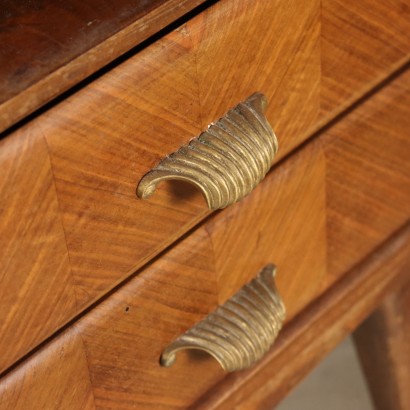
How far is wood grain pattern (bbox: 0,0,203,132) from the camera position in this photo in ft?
1.42

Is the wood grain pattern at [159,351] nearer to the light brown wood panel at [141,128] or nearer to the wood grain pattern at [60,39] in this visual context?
the light brown wood panel at [141,128]

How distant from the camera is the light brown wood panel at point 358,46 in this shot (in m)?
0.57

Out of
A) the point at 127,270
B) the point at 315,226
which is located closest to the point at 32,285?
the point at 127,270

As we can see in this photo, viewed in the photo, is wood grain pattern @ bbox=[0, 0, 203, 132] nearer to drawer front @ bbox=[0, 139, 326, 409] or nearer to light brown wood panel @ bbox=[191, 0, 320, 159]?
light brown wood panel @ bbox=[191, 0, 320, 159]

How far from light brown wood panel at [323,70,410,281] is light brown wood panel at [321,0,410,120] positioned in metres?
0.02

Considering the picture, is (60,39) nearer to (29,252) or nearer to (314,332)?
(29,252)

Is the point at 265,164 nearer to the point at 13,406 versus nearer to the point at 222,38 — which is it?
the point at 222,38

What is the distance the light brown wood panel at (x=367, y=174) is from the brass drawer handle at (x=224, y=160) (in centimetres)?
10

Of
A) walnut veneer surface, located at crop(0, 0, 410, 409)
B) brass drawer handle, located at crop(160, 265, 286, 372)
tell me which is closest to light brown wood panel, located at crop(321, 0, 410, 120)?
walnut veneer surface, located at crop(0, 0, 410, 409)

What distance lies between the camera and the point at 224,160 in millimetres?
519

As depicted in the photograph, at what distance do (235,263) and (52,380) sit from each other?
13 cm

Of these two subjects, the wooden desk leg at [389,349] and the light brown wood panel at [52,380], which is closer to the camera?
the light brown wood panel at [52,380]

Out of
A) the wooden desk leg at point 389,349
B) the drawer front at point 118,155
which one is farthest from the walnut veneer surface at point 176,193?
the wooden desk leg at point 389,349

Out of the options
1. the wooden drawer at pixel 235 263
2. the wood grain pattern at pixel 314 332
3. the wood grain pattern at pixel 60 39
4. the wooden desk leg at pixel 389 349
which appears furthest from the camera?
the wooden desk leg at pixel 389 349
